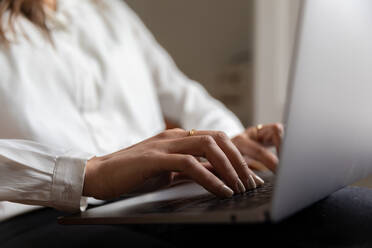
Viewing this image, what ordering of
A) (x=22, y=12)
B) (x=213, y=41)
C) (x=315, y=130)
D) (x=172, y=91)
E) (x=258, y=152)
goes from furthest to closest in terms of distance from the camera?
(x=213, y=41) < (x=172, y=91) < (x=22, y=12) < (x=258, y=152) < (x=315, y=130)

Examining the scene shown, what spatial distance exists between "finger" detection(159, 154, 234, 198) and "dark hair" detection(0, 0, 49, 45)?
0.53 metres

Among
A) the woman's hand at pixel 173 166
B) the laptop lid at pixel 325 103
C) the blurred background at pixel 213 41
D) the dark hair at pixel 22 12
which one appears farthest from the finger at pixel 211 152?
the blurred background at pixel 213 41

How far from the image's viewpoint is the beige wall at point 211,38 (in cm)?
305

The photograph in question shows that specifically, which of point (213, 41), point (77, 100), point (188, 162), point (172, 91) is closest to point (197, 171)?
point (188, 162)

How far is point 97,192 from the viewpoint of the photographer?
0.58m

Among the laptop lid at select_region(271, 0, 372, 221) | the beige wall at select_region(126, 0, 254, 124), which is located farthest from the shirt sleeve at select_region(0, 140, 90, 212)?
the beige wall at select_region(126, 0, 254, 124)

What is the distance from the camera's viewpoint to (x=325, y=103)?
42cm

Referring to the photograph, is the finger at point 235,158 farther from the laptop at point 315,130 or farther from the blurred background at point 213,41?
the blurred background at point 213,41

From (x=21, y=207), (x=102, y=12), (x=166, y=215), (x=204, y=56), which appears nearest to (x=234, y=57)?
(x=204, y=56)

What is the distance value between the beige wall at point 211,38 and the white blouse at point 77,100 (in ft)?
5.79

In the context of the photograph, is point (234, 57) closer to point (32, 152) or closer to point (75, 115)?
point (75, 115)

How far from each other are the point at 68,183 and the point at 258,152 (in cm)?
39

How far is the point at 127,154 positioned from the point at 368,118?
0.30m

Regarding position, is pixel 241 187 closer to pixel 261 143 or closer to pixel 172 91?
pixel 261 143
